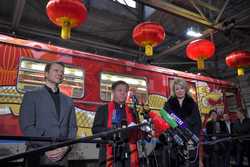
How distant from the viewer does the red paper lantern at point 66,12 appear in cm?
372

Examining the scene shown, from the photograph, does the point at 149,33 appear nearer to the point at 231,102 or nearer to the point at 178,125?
the point at 178,125

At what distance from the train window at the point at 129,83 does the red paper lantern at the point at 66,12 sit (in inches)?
47.6

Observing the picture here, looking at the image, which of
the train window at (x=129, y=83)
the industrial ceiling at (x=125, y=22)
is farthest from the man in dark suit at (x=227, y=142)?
the industrial ceiling at (x=125, y=22)

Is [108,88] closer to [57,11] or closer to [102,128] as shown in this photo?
[57,11]

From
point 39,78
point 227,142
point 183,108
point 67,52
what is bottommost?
point 227,142

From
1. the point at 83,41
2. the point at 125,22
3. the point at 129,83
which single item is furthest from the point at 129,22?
the point at 129,83

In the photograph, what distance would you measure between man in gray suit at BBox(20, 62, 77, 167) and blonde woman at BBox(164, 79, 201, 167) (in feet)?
4.12

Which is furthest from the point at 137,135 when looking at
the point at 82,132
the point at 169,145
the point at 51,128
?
the point at 82,132

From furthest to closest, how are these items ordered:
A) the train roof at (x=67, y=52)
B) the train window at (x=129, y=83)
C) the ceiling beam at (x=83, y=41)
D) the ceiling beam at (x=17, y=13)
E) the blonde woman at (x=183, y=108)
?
the ceiling beam at (x=83, y=41) → the ceiling beam at (x=17, y=13) → the train window at (x=129, y=83) → the train roof at (x=67, y=52) → the blonde woman at (x=183, y=108)

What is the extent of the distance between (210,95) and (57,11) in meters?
4.77

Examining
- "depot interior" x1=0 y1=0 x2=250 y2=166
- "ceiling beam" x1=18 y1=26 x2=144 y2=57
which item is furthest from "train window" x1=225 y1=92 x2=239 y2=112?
"ceiling beam" x1=18 y1=26 x2=144 y2=57

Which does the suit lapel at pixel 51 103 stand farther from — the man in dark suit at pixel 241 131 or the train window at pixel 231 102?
the train window at pixel 231 102

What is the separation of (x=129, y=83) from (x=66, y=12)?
6.53 ft

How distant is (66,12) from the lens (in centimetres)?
376
